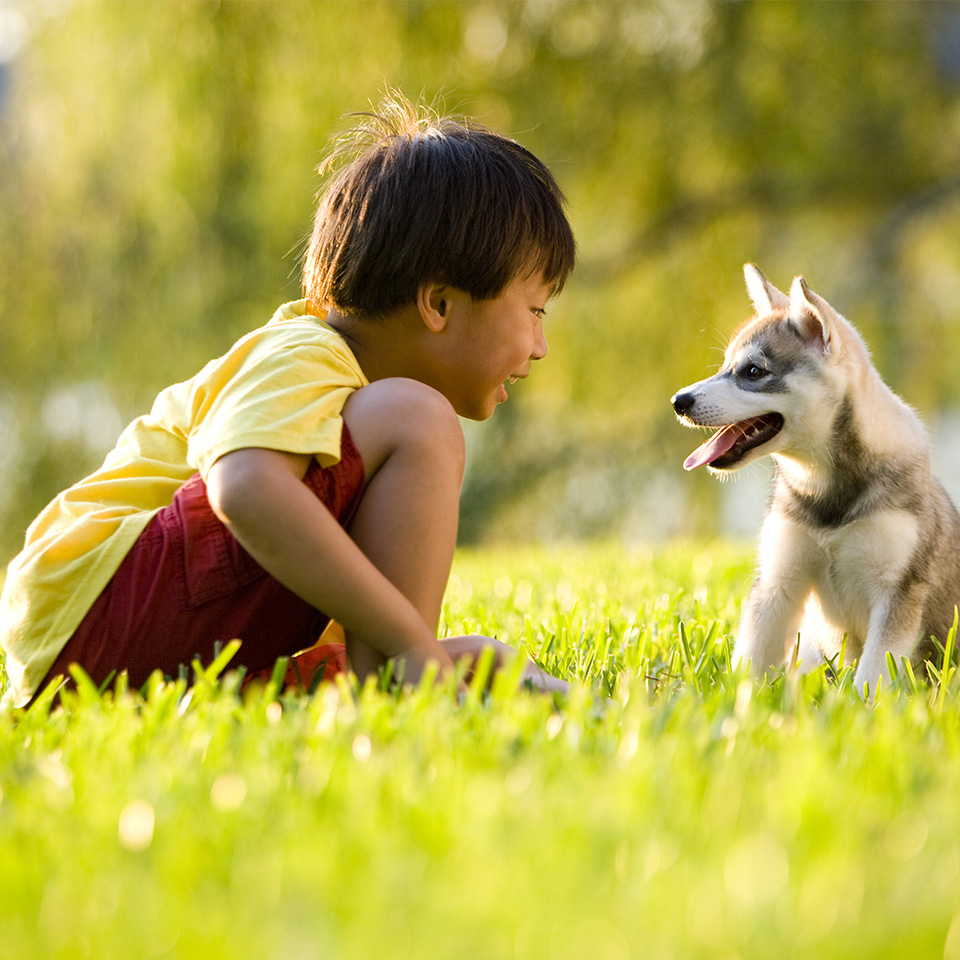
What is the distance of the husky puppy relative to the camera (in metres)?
2.11

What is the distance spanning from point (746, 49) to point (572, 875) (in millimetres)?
7076

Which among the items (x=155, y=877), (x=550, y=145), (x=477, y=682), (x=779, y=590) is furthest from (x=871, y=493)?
(x=550, y=145)

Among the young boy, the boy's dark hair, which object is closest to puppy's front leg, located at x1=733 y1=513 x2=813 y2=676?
the young boy

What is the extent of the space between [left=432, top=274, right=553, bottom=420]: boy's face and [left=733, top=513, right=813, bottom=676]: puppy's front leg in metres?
0.66

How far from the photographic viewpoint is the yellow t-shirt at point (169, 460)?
1.62 m

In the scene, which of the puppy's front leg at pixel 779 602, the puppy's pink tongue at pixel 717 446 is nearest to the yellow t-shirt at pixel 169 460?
the puppy's pink tongue at pixel 717 446

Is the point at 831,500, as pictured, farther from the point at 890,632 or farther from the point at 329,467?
the point at 329,467

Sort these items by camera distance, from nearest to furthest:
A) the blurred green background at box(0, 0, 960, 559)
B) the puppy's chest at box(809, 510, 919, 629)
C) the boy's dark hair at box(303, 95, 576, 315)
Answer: the boy's dark hair at box(303, 95, 576, 315), the puppy's chest at box(809, 510, 919, 629), the blurred green background at box(0, 0, 960, 559)

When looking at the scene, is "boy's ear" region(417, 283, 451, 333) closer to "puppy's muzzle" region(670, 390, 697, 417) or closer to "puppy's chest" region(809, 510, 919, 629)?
"puppy's muzzle" region(670, 390, 697, 417)

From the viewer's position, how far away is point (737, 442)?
2443mm

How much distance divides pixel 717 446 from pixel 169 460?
3.86ft

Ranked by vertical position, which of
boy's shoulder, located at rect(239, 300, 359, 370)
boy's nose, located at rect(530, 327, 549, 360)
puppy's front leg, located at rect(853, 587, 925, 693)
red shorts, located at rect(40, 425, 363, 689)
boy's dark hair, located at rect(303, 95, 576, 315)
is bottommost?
red shorts, located at rect(40, 425, 363, 689)

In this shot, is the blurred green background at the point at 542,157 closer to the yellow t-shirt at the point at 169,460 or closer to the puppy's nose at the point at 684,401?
the puppy's nose at the point at 684,401

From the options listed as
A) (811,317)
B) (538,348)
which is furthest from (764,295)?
(538,348)
